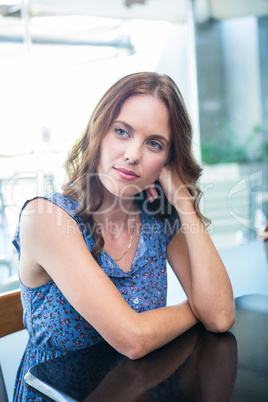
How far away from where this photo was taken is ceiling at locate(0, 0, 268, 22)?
153 inches

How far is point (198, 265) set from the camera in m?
1.07

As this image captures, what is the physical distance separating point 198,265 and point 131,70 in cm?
240

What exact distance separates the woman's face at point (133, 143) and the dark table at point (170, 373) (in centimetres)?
42

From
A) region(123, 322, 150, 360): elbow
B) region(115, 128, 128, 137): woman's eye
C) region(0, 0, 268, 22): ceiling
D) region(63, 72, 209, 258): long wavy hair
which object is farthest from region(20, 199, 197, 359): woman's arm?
region(0, 0, 268, 22): ceiling

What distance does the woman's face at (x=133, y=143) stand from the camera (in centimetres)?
104

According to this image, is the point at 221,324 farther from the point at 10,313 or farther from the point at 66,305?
the point at 10,313

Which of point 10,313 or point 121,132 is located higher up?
point 121,132

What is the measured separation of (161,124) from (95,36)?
12.0ft

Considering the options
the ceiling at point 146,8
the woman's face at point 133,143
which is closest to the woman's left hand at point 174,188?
the woman's face at point 133,143

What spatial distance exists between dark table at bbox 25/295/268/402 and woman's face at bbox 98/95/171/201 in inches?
16.6

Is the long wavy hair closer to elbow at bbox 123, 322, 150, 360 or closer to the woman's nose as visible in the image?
the woman's nose

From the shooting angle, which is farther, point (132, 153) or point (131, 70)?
point (131, 70)

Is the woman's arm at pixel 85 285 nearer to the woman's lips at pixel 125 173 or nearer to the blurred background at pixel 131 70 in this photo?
the woman's lips at pixel 125 173

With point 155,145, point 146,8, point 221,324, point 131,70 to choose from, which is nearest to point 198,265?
point 221,324
